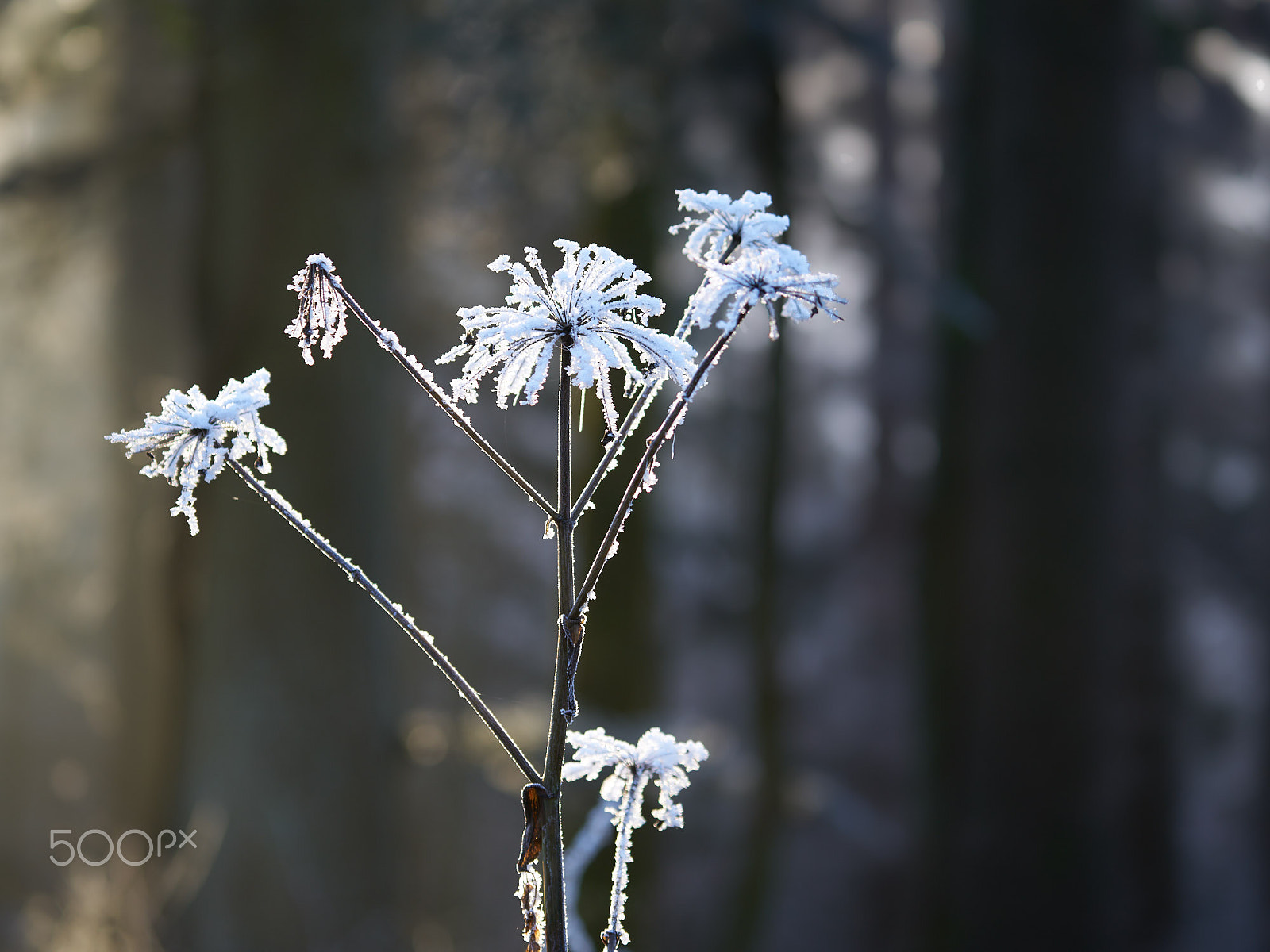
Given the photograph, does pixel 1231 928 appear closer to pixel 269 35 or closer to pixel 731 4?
pixel 731 4

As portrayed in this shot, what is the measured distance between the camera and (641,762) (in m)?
0.79

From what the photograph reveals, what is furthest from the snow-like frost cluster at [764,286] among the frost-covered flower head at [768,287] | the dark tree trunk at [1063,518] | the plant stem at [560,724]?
the dark tree trunk at [1063,518]

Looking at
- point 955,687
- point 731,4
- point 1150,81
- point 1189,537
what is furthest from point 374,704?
point 1189,537

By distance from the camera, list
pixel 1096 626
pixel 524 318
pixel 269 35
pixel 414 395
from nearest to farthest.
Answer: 1. pixel 524 318
2. pixel 269 35
3. pixel 1096 626
4. pixel 414 395

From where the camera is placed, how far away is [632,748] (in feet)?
2.59

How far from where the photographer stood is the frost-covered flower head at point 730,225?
2.39ft

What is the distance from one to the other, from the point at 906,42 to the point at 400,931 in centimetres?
639

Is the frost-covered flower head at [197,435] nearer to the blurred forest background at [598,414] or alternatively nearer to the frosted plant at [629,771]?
the frosted plant at [629,771]

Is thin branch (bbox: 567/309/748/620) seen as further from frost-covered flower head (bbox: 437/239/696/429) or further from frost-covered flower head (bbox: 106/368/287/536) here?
frost-covered flower head (bbox: 106/368/287/536)

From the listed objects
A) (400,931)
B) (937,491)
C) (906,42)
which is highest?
(906,42)

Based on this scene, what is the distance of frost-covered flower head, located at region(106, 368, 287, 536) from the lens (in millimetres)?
686

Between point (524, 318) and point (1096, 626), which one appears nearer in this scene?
point (524, 318)

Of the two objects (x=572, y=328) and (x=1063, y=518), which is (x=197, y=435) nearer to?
(x=572, y=328)

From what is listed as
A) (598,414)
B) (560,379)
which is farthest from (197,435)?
(598,414)
